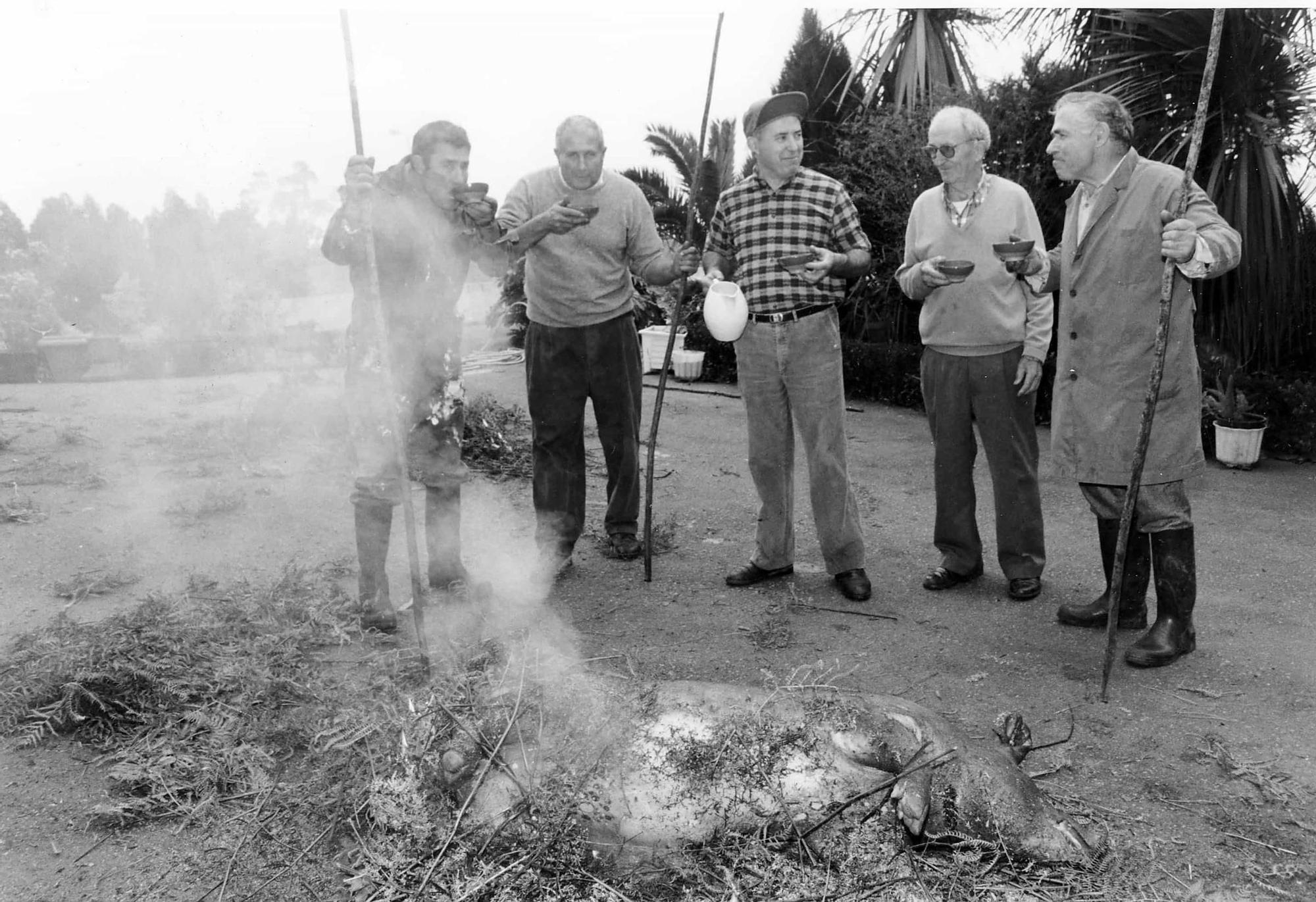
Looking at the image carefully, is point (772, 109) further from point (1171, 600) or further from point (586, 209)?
point (1171, 600)

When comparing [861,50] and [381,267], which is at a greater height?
[861,50]

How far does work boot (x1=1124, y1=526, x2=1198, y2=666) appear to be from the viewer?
388cm

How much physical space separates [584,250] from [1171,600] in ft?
10.7

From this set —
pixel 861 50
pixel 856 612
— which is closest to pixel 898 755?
pixel 856 612

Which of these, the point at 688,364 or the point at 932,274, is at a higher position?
the point at 932,274

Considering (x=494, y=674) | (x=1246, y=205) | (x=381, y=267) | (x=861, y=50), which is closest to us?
(x=494, y=674)

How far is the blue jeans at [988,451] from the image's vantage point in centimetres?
458

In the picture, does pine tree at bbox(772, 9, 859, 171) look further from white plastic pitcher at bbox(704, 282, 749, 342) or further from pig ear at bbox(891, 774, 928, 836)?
pig ear at bbox(891, 774, 928, 836)

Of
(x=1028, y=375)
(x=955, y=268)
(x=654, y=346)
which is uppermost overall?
(x=955, y=268)

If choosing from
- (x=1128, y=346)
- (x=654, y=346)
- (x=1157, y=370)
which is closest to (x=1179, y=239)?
(x=1157, y=370)

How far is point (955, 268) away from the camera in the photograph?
4.29 metres

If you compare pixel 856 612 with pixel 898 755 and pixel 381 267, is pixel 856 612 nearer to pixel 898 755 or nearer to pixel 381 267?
pixel 898 755

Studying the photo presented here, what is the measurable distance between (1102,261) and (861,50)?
34.1 ft

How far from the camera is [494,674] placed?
3012 millimetres
